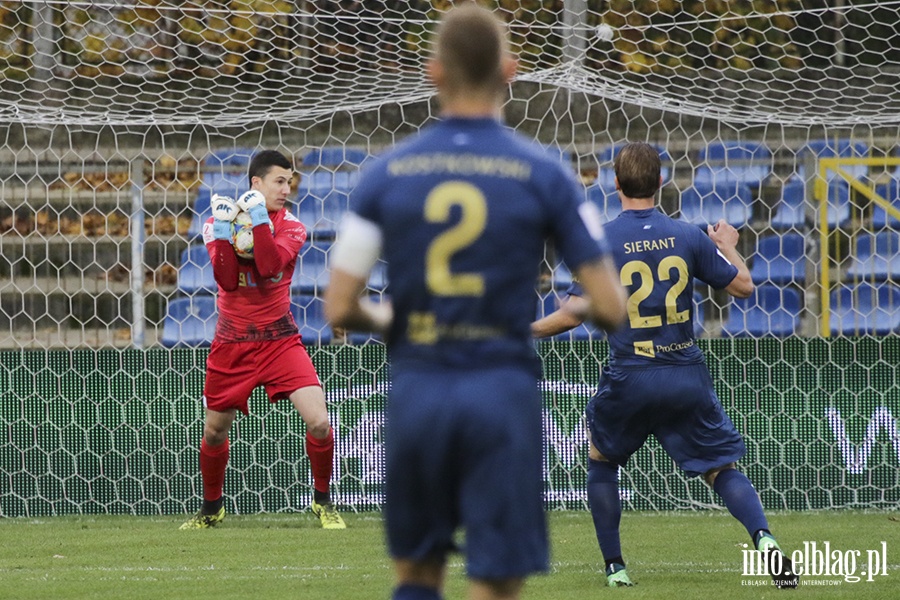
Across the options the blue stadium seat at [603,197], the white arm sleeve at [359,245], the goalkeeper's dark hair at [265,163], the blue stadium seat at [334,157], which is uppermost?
the blue stadium seat at [334,157]

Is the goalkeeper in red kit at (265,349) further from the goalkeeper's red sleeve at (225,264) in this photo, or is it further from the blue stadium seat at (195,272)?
the blue stadium seat at (195,272)

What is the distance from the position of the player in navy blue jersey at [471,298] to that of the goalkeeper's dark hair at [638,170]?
2243mm

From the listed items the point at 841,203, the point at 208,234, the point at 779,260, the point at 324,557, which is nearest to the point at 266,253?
the point at 208,234

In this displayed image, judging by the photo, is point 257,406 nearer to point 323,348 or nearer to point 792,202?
point 323,348

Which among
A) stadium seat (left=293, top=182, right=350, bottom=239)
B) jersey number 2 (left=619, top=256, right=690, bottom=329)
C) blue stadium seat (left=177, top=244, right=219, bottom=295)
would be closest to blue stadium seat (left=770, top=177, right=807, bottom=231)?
stadium seat (left=293, top=182, right=350, bottom=239)

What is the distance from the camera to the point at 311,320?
367 inches

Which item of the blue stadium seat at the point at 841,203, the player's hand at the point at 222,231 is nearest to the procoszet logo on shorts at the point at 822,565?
the player's hand at the point at 222,231

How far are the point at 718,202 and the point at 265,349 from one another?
4.20 metres

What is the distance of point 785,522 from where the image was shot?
265 inches

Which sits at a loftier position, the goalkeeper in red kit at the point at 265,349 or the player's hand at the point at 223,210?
the player's hand at the point at 223,210

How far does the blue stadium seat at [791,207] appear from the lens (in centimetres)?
886

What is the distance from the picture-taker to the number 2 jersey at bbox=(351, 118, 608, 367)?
2.49 metres

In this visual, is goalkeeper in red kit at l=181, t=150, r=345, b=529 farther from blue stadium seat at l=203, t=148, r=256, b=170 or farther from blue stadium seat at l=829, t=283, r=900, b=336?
blue stadium seat at l=829, t=283, r=900, b=336

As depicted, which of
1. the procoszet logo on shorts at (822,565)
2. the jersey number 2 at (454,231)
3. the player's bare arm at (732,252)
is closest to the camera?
the jersey number 2 at (454,231)
